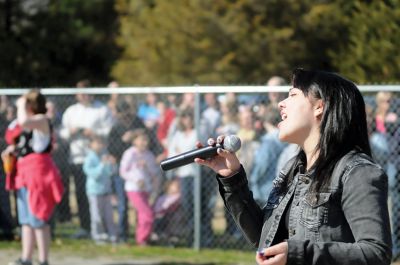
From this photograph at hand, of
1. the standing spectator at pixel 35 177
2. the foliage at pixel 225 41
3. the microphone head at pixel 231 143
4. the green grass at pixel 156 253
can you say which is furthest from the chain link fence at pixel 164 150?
the foliage at pixel 225 41

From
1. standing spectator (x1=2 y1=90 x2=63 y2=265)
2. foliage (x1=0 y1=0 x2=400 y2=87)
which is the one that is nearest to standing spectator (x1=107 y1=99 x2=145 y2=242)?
standing spectator (x1=2 y1=90 x2=63 y2=265)

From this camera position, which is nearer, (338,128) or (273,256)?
(273,256)

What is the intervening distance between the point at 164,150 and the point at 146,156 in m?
0.22

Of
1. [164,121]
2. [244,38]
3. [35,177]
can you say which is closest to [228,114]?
[164,121]

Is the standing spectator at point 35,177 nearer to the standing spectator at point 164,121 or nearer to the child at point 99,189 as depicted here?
the child at point 99,189

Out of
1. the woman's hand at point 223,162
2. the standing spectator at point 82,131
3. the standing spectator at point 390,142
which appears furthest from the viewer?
the standing spectator at point 82,131

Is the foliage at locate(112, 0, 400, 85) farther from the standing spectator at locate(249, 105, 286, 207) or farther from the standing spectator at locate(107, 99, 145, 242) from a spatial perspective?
the standing spectator at locate(249, 105, 286, 207)

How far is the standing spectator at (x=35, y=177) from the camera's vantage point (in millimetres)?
7680

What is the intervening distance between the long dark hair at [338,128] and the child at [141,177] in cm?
639

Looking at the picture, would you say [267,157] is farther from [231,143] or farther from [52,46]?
[52,46]

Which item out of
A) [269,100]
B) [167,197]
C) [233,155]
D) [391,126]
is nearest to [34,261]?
[167,197]

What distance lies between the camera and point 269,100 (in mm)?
8508

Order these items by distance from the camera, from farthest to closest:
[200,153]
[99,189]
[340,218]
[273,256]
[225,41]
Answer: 1. [225,41]
2. [99,189]
3. [200,153]
4. [340,218]
5. [273,256]

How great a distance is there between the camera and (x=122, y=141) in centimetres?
942
